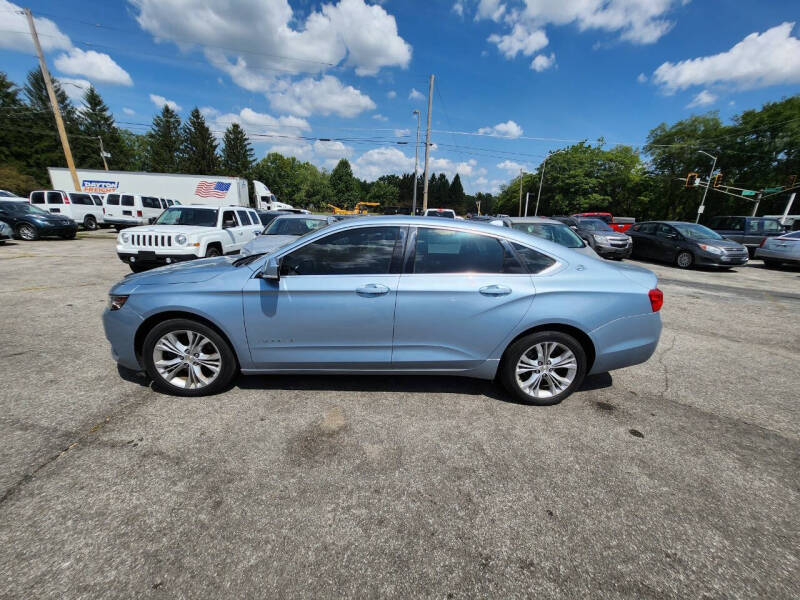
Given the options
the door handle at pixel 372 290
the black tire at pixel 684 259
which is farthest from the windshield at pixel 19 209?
the black tire at pixel 684 259

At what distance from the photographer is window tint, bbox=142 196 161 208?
20.2 metres

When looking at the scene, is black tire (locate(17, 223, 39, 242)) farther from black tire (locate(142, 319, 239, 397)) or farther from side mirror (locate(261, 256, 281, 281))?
side mirror (locate(261, 256, 281, 281))

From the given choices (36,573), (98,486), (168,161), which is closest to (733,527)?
(36,573)

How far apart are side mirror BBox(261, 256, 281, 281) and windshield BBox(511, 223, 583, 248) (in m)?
6.48

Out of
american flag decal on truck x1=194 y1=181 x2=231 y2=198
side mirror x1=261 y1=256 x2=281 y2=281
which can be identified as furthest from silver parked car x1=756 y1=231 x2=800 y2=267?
american flag decal on truck x1=194 y1=181 x2=231 y2=198

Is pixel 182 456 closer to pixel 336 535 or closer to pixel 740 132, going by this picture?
pixel 336 535

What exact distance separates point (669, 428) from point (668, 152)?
56794 millimetres

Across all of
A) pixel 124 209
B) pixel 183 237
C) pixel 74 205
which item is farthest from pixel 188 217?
pixel 74 205

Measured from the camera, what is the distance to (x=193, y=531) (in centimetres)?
182

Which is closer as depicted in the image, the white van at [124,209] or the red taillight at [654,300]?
the red taillight at [654,300]

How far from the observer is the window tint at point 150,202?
20219mm

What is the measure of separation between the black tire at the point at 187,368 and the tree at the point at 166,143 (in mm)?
72946

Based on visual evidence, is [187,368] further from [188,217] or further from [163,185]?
[163,185]

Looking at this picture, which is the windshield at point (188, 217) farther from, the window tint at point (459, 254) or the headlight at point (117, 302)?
the window tint at point (459, 254)
